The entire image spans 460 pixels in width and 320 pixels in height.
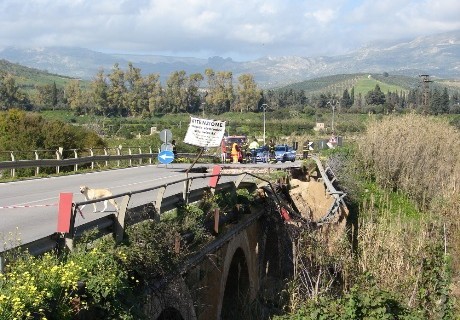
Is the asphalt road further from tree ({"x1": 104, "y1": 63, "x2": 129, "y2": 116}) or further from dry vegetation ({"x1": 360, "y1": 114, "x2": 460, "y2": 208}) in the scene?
tree ({"x1": 104, "y1": 63, "x2": 129, "y2": 116})

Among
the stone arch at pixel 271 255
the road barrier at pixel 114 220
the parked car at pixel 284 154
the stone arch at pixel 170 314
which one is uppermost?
the road barrier at pixel 114 220

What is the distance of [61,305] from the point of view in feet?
22.4

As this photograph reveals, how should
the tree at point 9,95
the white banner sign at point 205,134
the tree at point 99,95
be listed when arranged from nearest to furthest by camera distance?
the white banner sign at point 205,134
the tree at point 9,95
the tree at point 99,95

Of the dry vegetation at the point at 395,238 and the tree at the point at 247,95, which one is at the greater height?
the tree at the point at 247,95

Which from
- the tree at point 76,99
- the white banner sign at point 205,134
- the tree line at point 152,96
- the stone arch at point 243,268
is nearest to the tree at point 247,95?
the tree line at point 152,96

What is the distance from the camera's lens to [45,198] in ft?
62.8

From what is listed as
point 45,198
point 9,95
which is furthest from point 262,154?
point 9,95

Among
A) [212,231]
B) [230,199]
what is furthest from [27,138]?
[212,231]

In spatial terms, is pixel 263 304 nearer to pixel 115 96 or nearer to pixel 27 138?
pixel 27 138

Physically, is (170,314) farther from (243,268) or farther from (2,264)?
(243,268)

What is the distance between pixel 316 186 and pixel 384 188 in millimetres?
13008

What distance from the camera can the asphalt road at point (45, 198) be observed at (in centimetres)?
1272

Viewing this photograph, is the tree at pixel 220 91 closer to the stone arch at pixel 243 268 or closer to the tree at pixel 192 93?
the tree at pixel 192 93

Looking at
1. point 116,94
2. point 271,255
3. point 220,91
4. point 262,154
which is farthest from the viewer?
point 220,91
